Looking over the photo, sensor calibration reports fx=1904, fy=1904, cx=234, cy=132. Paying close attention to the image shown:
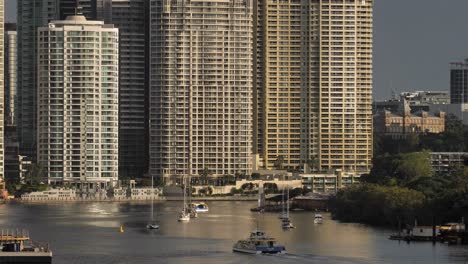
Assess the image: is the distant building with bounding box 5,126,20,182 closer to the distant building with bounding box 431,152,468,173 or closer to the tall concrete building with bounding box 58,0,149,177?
the tall concrete building with bounding box 58,0,149,177

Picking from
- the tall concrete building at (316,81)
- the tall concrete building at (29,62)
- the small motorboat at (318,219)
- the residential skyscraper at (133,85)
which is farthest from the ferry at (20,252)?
the tall concrete building at (29,62)

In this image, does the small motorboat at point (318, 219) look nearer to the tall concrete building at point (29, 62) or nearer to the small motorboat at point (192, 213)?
the small motorboat at point (192, 213)

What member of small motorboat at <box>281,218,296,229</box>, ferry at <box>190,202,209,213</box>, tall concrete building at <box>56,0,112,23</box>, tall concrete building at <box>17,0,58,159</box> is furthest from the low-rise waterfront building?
small motorboat at <box>281,218,296,229</box>

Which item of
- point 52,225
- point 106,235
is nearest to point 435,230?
point 106,235

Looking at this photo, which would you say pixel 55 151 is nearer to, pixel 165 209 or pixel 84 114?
pixel 84 114

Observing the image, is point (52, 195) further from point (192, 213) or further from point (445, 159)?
point (445, 159)

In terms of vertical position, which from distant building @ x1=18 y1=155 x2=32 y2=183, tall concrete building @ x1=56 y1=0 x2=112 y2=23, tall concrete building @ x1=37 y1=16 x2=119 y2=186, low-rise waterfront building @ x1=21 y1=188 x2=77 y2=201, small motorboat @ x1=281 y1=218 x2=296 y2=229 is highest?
tall concrete building @ x1=56 y1=0 x2=112 y2=23

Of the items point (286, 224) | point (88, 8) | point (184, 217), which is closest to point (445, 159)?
point (88, 8)
